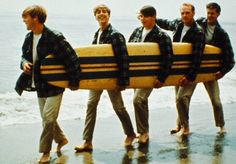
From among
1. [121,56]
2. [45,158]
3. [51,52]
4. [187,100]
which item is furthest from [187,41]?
[45,158]

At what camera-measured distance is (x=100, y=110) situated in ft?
30.0

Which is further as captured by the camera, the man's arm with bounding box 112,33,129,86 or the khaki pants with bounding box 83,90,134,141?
the khaki pants with bounding box 83,90,134,141

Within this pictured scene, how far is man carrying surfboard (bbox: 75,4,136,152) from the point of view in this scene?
17.4ft

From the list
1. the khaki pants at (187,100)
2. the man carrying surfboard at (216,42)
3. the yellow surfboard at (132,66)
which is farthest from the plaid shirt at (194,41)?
the man carrying surfboard at (216,42)

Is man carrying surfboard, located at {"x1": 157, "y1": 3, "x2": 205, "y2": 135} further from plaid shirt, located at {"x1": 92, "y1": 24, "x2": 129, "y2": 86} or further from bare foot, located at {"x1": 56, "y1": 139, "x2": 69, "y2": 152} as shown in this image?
bare foot, located at {"x1": 56, "y1": 139, "x2": 69, "y2": 152}

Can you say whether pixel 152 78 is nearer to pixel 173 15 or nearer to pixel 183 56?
pixel 183 56

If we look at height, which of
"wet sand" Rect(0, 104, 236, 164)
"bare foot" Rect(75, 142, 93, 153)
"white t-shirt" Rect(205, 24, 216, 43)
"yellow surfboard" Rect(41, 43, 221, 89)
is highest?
"white t-shirt" Rect(205, 24, 216, 43)

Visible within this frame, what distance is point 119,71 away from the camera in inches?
215

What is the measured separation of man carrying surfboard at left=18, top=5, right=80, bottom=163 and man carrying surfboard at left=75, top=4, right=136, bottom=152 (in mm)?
601

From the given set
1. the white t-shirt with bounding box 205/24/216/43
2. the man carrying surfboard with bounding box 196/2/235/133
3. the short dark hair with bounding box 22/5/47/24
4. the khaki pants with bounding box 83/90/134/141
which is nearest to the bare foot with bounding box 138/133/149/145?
the khaki pants with bounding box 83/90/134/141

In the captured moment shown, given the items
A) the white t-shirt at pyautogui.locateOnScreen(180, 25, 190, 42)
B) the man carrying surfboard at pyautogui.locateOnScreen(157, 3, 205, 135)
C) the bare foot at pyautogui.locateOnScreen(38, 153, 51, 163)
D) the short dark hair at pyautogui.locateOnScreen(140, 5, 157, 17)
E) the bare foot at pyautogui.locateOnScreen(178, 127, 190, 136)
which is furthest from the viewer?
the bare foot at pyautogui.locateOnScreen(178, 127, 190, 136)

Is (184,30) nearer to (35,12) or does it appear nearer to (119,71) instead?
(119,71)

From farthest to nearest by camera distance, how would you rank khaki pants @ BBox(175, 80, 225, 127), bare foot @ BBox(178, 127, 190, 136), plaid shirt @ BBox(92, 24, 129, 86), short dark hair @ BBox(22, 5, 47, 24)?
bare foot @ BBox(178, 127, 190, 136)
khaki pants @ BBox(175, 80, 225, 127)
plaid shirt @ BBox(92, 24, 129, 86)
short dark hair @ BBox(22, 5, 47, 24)

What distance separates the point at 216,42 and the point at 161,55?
40.1 inches
